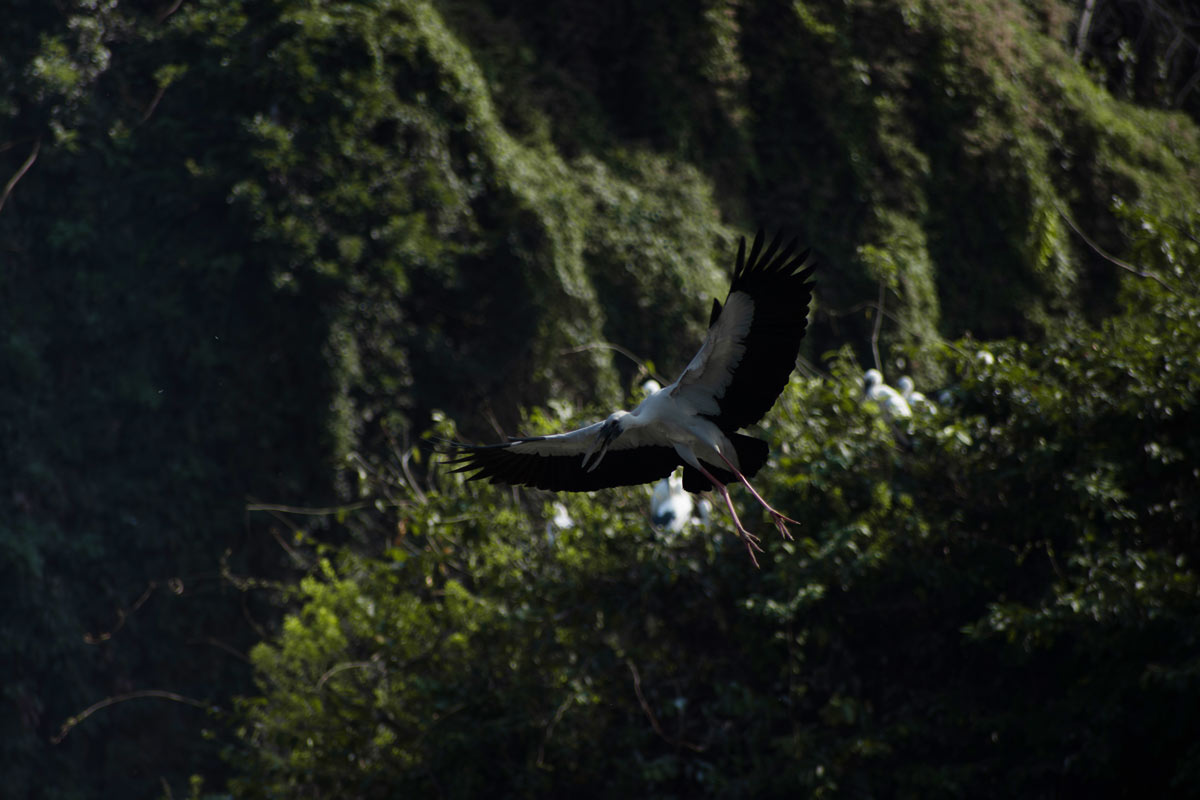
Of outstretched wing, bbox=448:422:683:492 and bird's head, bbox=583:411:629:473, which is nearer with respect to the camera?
bird's head, bbox=583:411:629:473

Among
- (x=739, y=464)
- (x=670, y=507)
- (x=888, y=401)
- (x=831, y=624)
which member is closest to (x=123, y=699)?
(x=670, y=507)

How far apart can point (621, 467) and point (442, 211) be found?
243 inches

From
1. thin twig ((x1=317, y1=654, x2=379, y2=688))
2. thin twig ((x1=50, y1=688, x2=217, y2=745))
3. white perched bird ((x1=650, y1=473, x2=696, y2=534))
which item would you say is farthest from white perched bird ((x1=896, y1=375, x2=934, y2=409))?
thin twig ((x1=50, y1=688, x2=217, y2=745))

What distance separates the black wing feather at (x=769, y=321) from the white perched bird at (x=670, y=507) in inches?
83.8

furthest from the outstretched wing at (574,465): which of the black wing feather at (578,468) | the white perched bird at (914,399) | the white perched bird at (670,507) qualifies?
the white perched bird at (914,399)

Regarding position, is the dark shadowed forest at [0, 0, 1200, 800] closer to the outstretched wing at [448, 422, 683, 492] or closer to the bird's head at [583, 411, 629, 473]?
the outstretched wing at [448, 422, 683, 492]

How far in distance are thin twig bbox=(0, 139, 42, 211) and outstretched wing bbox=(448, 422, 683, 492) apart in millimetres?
7609

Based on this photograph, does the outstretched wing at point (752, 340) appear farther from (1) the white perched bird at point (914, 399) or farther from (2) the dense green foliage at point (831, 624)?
(1) the white perched bird at point (914, 399)

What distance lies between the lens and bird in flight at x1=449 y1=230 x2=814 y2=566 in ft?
13.6

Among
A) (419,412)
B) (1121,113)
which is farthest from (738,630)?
(1121,113)

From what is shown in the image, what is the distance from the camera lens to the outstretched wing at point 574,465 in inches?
191

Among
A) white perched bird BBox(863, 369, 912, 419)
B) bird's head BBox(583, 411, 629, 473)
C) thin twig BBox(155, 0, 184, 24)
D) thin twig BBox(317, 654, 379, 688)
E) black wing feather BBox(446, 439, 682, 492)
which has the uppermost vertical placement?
bird's head BBox(583, 411, 629, 473)

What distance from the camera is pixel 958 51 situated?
12.9m

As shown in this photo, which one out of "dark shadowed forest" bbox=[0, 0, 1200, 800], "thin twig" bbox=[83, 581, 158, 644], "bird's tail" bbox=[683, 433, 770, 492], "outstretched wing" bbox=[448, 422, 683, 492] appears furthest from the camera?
"thin twig" bbox=[83, 581, 158, 644]
